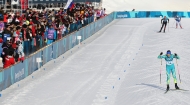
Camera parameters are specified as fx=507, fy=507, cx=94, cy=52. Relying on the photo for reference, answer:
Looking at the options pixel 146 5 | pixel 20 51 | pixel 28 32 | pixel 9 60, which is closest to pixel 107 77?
pixel 20 51

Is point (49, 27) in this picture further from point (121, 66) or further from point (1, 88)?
point (1, 88)

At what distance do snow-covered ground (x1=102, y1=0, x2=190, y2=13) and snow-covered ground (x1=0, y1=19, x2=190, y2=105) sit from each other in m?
42.4

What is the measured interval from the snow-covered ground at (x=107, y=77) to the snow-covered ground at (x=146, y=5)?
42.4 metres

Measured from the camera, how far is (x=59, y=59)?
29719 millimetres

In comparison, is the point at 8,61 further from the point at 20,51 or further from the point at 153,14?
the point at 153,14

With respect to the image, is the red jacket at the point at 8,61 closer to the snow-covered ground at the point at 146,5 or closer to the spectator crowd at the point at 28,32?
the spectator crowd at the point at 28,32

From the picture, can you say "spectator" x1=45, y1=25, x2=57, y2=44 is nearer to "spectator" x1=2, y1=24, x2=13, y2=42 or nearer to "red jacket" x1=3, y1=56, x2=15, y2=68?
"spectator" x1=2, y1=24, x2=13, y2=42

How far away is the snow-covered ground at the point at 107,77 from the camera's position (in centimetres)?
1955

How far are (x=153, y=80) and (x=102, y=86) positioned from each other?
8.61 ft

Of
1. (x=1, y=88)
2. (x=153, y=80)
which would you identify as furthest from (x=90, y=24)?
(x=1, y=88)

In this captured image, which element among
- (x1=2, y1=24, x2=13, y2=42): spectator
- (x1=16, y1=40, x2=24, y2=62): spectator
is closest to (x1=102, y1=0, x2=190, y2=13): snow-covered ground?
(x1=2, y1=24, x2=13, y2=42): spectator

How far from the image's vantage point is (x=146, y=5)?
8538cm

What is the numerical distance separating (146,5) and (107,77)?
203 ft

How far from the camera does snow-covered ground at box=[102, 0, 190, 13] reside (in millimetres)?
83025
